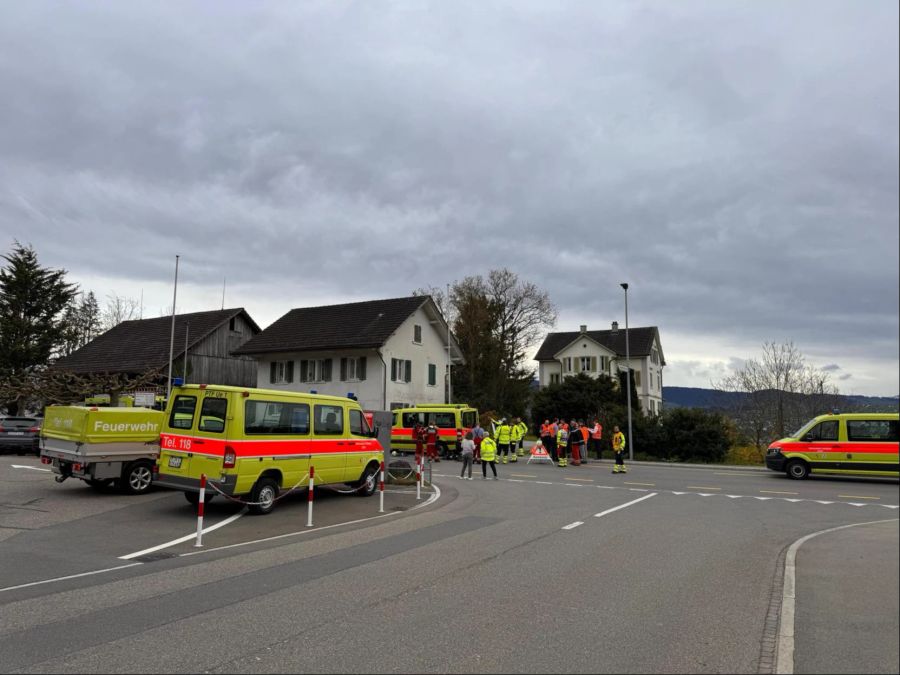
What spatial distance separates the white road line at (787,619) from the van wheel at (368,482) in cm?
935

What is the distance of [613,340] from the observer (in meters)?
76.7

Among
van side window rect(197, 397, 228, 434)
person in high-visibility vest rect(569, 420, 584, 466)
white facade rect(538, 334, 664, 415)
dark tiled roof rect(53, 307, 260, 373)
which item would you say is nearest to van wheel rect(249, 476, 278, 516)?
van side window rect(197, 397, 228, 434)

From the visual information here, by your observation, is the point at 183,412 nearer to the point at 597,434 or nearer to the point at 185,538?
the point at 185,538

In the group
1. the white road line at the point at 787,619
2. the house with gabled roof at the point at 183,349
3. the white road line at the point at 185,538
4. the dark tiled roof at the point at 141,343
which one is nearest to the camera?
the white road line at the point at 787,619

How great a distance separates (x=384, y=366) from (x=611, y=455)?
49.4ft

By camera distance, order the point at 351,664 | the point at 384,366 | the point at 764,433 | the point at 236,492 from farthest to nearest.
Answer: the point at 384,366
the point at 764,433
the point at 236,492
the point at 351,664

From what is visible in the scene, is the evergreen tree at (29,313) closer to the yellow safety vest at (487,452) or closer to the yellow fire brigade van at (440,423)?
the yellow fire brigade van at (440,423)

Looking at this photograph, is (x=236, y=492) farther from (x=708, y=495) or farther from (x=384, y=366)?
(x=384, y=366)

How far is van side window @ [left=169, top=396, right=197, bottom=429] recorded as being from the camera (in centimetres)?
1266

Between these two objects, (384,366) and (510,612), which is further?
(384,366)

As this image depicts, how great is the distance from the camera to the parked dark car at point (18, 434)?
1036 inches

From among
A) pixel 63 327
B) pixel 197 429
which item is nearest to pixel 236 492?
pixel 197 429

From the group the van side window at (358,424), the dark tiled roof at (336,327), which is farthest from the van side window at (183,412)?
the dark tiled roof at (336,327)

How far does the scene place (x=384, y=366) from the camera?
41.5 metres
